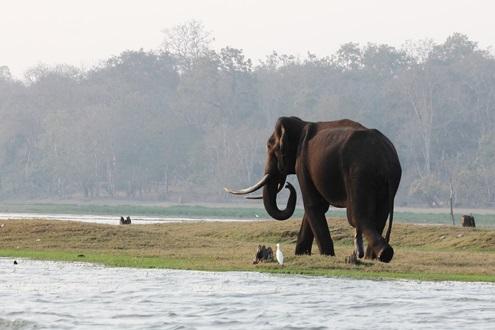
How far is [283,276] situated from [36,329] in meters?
6.59

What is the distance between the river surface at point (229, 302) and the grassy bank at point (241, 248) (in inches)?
41.8

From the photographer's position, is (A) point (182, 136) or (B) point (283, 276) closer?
(B) point (283, 276)

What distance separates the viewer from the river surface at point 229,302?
18750 mm

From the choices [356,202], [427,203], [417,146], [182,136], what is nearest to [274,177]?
[356,202]

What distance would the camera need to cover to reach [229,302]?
20719 millimetres

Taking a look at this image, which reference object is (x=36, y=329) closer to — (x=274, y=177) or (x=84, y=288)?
(x=84, y=288)

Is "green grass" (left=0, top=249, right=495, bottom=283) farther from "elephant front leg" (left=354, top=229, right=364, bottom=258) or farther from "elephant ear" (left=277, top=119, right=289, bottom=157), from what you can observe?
"elephant ear" (left=277, top=119, right=289, bottom=157)

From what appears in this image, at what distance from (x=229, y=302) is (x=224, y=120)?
91.4m

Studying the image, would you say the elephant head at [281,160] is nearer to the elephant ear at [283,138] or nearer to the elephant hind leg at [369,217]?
the elephant ear at [283,138]

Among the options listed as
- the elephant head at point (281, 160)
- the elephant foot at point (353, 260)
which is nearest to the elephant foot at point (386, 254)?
the elephant foot at point (353, 260)

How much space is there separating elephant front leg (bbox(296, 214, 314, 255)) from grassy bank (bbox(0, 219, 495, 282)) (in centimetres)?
28

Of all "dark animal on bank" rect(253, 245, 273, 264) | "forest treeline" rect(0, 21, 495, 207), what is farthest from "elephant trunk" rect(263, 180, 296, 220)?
"forest treeline" rect(0, 21, 495, 207)

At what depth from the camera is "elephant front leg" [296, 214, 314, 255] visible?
26734 millimetres

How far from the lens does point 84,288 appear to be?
22.6 meters
